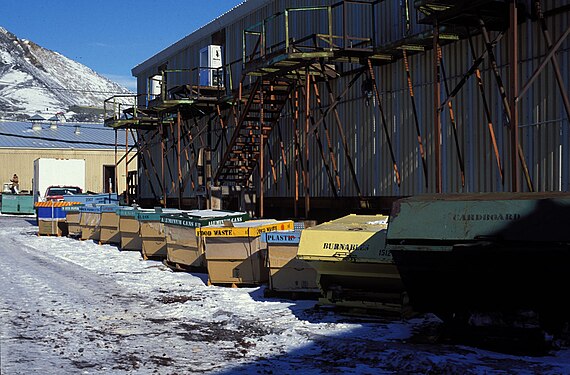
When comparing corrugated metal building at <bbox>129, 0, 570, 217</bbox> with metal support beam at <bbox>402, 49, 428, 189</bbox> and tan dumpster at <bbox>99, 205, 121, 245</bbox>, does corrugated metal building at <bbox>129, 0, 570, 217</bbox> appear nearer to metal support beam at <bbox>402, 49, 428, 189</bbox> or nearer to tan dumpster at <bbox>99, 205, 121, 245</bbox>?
metal support beam at <bbox>402, 49, 428, 189</bbox>

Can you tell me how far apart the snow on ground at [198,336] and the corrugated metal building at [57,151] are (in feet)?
134

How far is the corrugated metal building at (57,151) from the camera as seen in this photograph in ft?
171

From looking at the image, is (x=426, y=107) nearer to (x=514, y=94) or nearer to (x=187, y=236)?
(x=514, y=94)

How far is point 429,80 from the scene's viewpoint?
14.6m

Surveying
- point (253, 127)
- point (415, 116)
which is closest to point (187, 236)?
point (415, 116)

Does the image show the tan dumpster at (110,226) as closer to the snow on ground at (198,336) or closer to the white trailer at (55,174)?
the snow on ground at (198,336)

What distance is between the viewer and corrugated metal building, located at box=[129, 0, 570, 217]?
39.2 feet

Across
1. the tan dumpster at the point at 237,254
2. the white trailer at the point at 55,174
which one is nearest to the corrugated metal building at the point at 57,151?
the white trailer at the point at 55,174

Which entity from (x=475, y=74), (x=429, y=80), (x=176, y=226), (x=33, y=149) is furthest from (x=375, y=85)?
(x=33, y=149)

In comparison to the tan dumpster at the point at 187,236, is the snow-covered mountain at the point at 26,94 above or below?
above

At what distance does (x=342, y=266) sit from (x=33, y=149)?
47.7m

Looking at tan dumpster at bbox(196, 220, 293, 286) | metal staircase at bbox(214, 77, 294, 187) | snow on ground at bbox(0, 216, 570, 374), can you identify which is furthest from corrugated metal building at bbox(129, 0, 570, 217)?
snow on ground at bbox(0, 216, 570, 374)

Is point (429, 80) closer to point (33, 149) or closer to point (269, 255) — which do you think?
point (269, 255)

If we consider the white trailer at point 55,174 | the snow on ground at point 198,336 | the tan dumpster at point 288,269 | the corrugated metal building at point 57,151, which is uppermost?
the corrugated metal building at point 57,151
